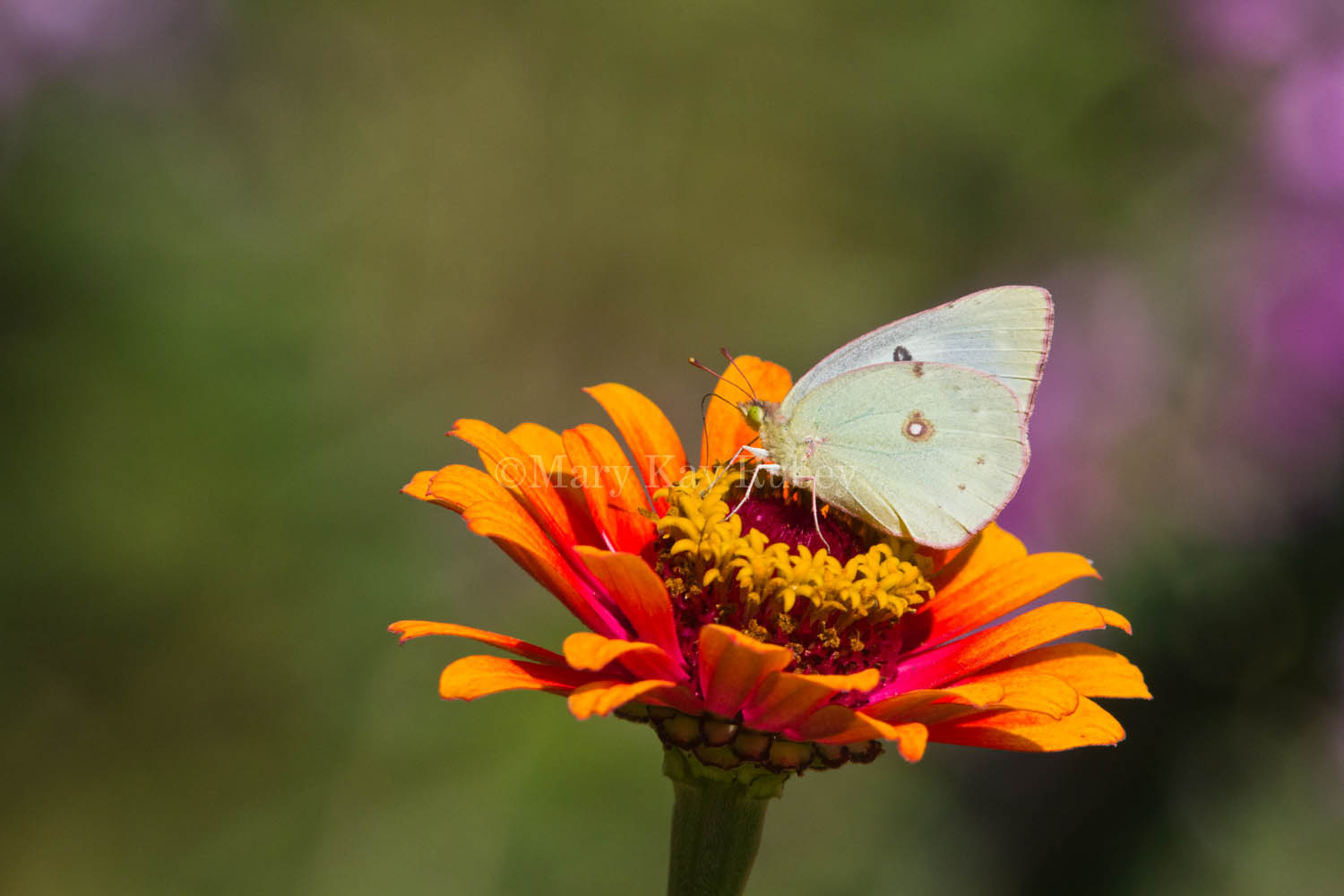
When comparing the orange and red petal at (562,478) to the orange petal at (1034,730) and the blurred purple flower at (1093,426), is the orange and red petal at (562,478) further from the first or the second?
the blurred purple flower at (1093,426)

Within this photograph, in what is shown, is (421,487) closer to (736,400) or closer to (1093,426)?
(736,400)

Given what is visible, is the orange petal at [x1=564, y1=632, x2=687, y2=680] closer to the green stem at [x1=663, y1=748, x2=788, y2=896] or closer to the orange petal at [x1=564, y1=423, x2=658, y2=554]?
the green stem at [x1=663, y1=748, x2=788, y2=896]

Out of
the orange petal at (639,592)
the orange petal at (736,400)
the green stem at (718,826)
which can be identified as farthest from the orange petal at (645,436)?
the green stem at (718,826)

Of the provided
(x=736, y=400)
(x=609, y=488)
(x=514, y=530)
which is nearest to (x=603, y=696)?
(x=514, y=530)

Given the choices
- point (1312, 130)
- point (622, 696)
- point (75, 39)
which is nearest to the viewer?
point (622, 696)

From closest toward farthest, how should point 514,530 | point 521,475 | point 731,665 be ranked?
point 731,665 < point 514,530 < point 521,475

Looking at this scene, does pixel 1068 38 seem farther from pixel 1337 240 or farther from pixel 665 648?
pixel 665 648

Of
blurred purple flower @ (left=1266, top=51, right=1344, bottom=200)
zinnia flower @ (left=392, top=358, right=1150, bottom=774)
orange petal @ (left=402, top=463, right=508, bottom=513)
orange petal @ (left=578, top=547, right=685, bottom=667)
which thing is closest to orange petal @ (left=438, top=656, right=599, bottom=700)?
zinnia flower @ (left=392, top=358, right=1150, bottom=774)

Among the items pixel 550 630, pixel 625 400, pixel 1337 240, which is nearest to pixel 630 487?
pixel 625 400
